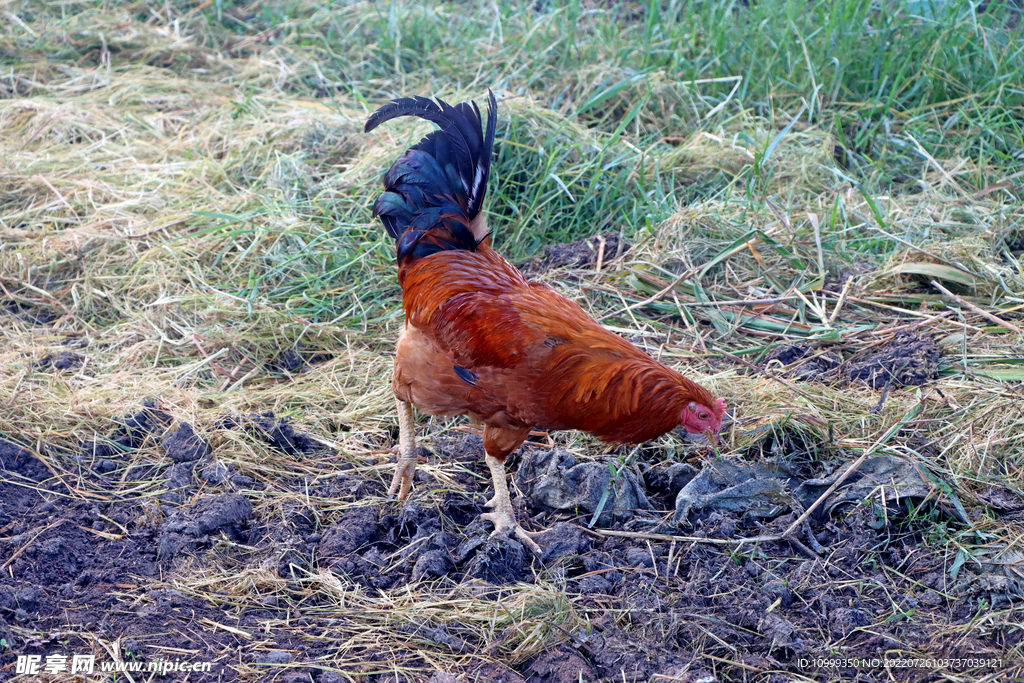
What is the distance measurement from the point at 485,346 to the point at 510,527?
0.80m

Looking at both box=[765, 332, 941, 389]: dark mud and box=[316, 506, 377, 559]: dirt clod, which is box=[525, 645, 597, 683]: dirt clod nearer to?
box=[316, 506, 377, 559]: dirt clod

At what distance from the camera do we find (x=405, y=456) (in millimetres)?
3553

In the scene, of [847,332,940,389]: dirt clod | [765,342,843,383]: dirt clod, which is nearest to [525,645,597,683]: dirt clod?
[765,342,843,383]: dirt clod

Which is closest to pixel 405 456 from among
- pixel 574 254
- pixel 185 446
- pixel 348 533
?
pixel 348 533

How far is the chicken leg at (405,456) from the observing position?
351cm

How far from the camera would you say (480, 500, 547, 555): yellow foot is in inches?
128

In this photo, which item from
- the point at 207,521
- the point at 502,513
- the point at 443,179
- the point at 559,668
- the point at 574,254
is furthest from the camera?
the point at 574,254

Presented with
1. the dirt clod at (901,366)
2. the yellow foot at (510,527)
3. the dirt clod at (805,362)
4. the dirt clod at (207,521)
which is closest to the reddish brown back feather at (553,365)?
the yellow foot at (510,527)

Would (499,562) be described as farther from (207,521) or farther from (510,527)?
(207,521)

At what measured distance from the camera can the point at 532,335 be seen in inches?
121

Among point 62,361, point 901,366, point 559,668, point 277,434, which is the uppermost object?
point 901,366

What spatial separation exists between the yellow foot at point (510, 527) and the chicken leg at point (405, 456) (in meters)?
0.40

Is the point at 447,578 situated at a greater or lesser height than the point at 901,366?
lesser

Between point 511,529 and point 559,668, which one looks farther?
point 511,529
